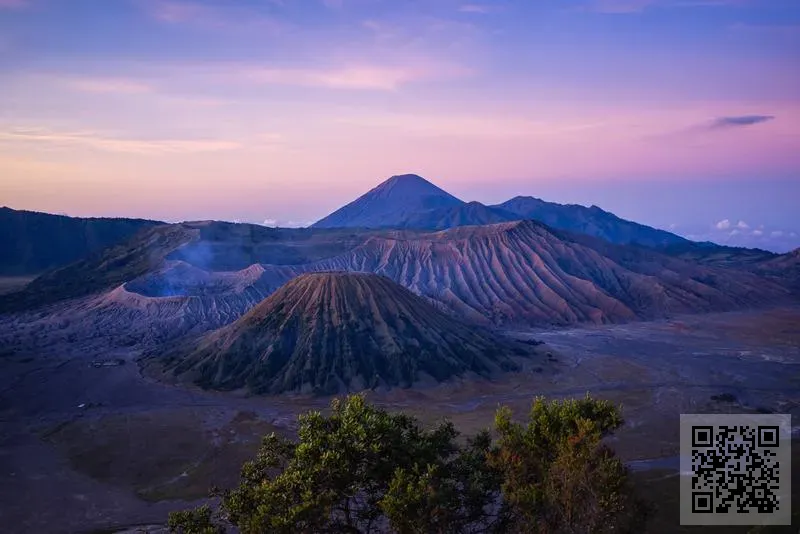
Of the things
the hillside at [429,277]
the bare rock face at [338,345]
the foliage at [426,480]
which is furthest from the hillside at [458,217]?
the foliage at [426,480]

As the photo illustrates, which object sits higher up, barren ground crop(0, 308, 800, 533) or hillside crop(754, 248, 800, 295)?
hillside crop(754, 248, 800, 295)

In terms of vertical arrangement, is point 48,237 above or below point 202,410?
above

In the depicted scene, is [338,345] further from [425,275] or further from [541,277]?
[541,277]

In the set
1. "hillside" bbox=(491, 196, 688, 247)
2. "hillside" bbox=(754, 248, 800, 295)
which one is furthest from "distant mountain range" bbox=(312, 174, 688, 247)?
"hillside" bbox=(754, 248, 800, 295)

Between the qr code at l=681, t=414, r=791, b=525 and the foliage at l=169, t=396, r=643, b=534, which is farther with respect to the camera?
the qr code at l=681, t=414, r=791, b=525

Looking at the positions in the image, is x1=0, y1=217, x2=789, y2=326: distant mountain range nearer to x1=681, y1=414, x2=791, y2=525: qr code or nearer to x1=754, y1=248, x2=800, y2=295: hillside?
x1=754, y1=248, x2=800, y2=295: hillside

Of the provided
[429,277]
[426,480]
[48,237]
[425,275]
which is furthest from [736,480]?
[48,237]

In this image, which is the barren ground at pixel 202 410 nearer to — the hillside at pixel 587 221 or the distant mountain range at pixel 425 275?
the distant mountain range at pixel 425 275
